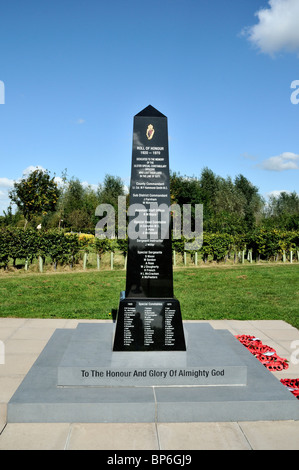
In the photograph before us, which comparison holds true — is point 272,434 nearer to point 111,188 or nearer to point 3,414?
point 3,414

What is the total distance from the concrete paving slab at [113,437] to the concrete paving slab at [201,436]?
0.12 m

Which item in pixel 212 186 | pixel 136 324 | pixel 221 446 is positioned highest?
→ pixel 212 186

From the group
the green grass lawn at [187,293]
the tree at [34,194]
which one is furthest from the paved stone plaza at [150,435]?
the tree at [34,194]

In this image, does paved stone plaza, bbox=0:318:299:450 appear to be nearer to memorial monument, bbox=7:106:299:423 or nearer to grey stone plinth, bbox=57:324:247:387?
Result: memorial monument, bbox=7:106:299:423

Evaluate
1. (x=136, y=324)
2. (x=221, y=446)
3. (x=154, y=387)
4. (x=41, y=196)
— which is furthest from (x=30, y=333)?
(x=41, y=196)

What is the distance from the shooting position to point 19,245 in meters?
14.2

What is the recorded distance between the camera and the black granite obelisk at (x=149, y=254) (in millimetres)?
4711

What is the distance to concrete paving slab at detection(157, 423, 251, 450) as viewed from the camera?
341cm

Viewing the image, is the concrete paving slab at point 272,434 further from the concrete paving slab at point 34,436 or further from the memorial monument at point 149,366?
the concrete paving slab at point 34,436

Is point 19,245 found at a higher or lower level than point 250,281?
higher

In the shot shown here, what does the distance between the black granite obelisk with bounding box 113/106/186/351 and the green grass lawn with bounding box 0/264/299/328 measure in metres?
3.39

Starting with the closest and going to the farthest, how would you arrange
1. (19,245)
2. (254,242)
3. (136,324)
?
1. (136,324)
2. (19,245)
3. (254,242)

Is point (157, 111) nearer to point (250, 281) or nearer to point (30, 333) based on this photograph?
point (30, 333)
